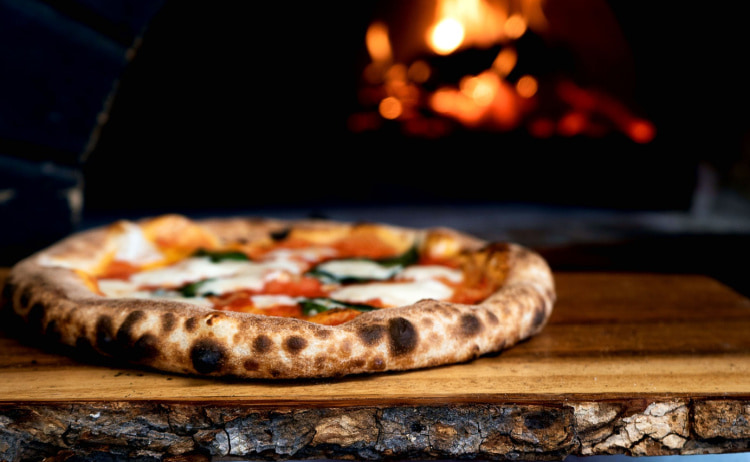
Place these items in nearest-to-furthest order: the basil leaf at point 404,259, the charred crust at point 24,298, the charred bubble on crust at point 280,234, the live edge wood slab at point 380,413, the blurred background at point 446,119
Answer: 1. the live edge wood slab at point 380,413
2. the charred crust at point 24,298
3. the basil leaf at point 404,259
4. the charred bubble on crust at point 280,234
5. the blurred background at point 446,119

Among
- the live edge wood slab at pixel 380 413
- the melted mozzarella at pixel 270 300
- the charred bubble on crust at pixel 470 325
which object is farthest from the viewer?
the melted mozzarella at pixel 270 300

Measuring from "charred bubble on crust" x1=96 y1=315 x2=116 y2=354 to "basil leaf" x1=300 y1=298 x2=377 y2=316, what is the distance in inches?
16.6

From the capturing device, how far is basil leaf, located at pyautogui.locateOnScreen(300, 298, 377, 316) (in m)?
1.56

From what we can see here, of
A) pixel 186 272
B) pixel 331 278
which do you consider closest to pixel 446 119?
pixel 331 278

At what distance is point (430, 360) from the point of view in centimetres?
135

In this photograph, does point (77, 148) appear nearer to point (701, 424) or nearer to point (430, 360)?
point (430, 360)

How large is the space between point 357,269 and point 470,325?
616 mm

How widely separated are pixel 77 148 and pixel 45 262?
964 mm

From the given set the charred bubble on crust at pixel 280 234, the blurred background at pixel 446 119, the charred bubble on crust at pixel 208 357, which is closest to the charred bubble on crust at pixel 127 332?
the charred bubble on crust at pixel 208 357

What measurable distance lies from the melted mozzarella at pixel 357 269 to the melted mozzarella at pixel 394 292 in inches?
5.1

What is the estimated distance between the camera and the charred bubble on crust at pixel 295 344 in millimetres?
1258

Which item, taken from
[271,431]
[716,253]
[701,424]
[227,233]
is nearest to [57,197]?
[227,233]

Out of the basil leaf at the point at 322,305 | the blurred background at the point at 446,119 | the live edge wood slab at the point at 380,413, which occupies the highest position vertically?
the blurred background at the point at 446,119

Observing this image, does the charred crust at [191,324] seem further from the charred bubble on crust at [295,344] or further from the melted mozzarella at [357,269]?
the melted mozzarella at [357,269]
